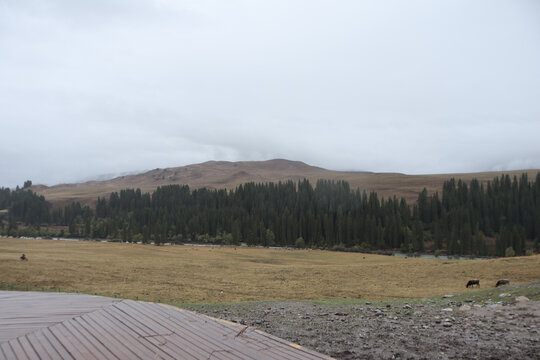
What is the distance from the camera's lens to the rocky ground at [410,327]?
9.07m

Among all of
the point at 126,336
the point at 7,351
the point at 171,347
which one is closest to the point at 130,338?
the point at 126,336

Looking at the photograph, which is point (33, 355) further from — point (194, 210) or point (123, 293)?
point (194, 210)

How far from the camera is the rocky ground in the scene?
907 cm

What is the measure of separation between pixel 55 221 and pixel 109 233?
63128 mm

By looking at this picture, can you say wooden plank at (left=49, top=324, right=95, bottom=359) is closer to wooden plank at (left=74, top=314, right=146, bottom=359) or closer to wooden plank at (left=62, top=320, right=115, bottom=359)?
wooden plank at (left=62, top=320, right=115, bottom=359)

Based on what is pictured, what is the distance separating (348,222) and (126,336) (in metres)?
104

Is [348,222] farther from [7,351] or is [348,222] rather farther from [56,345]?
[7,351]

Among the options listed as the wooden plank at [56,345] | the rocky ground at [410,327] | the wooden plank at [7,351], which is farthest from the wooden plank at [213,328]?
the wooden plank at [7,351]

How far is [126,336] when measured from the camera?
8.01 m

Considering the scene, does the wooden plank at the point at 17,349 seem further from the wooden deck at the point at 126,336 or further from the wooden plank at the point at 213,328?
the wooden plank at the point at 213,328

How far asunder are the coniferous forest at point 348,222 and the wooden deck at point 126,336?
93.5 meters

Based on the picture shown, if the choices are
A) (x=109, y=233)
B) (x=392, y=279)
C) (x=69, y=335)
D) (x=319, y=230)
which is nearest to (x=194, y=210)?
(x=109, y=233)

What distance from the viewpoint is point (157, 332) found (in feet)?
27.5

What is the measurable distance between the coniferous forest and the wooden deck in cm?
9348
